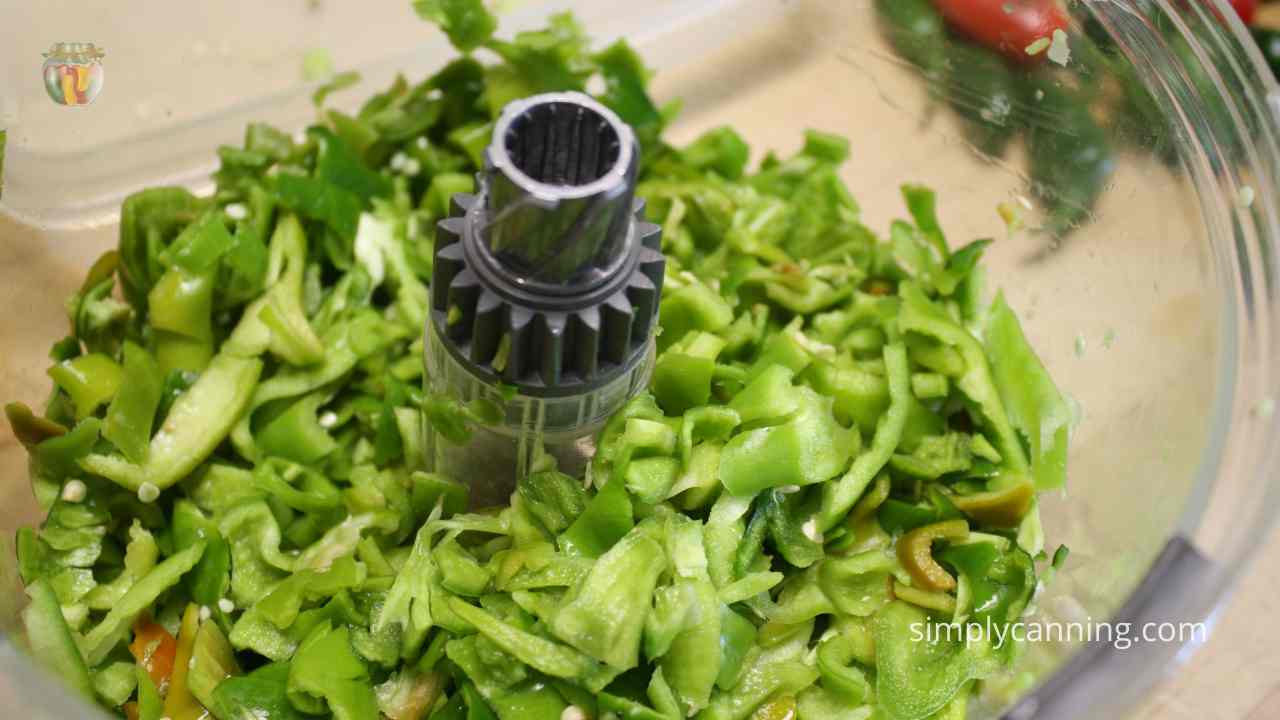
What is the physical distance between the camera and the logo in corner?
1.11 m

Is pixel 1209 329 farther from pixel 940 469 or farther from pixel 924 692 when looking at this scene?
pixel 924 692

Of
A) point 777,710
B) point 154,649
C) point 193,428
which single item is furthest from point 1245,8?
point 154,649

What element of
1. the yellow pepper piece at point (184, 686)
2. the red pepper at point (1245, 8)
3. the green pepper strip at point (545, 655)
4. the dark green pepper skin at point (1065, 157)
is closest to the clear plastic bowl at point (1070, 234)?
the dark green pepper skin at point (1065, 157)

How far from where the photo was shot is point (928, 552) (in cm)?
93

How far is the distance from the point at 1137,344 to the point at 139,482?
91 centimetres

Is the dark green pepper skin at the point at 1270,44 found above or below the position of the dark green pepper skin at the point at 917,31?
above

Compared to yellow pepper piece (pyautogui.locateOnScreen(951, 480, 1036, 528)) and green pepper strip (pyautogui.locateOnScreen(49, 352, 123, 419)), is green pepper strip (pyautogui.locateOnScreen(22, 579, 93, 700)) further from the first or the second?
Result: yellow pepper piece (pyautogui.locateOnScreen(951, 480, 1036, 528))

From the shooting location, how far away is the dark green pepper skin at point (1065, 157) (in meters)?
1.08

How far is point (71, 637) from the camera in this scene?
831mm

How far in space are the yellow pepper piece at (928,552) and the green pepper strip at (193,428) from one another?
60 centimetres

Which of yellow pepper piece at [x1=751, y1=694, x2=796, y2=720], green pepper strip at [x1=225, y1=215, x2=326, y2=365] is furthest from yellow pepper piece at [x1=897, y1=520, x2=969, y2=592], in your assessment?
green pepper strip at [x1=225, y1=215, x2=326, y2=365]

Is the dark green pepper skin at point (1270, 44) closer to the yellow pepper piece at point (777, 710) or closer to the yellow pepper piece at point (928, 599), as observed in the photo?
the yellow pepper piece at point (928, 599)

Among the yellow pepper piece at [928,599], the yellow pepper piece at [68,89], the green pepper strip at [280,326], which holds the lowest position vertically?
the green pepper strip at [280,326]

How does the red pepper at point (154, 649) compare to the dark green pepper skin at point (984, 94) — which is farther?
the dark green pepper skin at point (984, 94)
